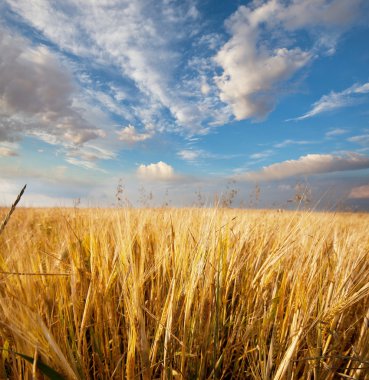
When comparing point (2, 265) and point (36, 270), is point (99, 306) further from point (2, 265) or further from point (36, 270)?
point (2, 265)

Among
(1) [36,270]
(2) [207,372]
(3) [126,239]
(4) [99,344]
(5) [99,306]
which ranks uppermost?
(3) [126,239]

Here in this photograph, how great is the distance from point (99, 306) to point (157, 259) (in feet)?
1.11

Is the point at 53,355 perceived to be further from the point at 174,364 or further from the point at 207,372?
the point at 207,372

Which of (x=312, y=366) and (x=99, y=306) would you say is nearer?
(x=312, y=366)

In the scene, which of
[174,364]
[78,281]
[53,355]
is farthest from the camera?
[78,281]

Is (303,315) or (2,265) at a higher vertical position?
(2,265)

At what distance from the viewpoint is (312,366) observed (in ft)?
3.23

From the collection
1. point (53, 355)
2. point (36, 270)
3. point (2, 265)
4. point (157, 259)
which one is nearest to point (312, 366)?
point (157, 259)

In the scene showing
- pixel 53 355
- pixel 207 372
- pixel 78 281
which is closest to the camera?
pixel 53 355

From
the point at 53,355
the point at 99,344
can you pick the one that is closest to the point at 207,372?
the point at 99,344

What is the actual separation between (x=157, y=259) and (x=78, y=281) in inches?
14.8

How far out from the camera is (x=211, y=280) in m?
1.11

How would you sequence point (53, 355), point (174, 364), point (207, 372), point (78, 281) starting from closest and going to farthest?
1. point (53, 355)
2. point (174, 364)
3. point (207, 372)
4. point (78, 281)

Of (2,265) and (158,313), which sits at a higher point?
(2,265)
